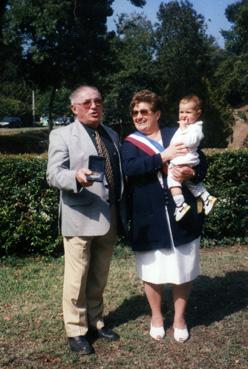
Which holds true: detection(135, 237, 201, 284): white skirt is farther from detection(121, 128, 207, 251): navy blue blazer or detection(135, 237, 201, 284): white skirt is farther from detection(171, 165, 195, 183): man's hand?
detection(171, 165, 195, 183): man's hand

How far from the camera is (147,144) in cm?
406

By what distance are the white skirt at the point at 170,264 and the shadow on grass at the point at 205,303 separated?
684mm

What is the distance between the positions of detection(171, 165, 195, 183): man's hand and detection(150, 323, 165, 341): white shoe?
48.4 inches

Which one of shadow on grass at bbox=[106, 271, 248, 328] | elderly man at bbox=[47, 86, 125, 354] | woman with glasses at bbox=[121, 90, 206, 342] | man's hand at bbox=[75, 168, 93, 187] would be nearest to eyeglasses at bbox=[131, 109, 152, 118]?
woman with glasses at bbox=[121, 90, 206, 342]

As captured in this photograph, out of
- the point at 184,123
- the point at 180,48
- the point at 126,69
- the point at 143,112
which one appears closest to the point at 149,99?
the point at 143,112

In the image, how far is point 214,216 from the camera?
746cm

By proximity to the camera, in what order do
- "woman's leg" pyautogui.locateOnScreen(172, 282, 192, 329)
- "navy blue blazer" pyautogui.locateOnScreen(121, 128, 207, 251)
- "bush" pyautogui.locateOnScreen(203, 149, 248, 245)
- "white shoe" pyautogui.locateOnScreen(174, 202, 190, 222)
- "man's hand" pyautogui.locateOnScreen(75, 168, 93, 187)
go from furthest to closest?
"bush" pyautogui.locateOnScreen(203, 149, 248, 245)
"woman's leg" pyautogui.locateOnScreen(172, 282, 192, 329)
"navy blue blazer" pyautogui.locateOnScreen(121, 128, 207, 251)
"white shoe" pyautogui.locateOnScreen(174, 202, 190, 222)
"man's hand" pyautogui.locateOnScreen(75, 168, 93, 187)

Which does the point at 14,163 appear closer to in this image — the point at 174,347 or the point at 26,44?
the point at 174,347

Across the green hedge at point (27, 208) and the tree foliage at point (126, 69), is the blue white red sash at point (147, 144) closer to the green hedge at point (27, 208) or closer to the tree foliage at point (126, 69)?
the green hedge at point (27, 208)

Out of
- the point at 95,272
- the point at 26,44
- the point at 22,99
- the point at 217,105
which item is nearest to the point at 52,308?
the point at 95,272

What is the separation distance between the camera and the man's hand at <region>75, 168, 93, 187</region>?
360 cm

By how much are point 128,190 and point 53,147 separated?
69 cm

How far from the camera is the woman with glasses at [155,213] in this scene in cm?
405

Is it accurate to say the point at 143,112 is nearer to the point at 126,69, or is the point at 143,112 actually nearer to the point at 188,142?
the point at 188,142
